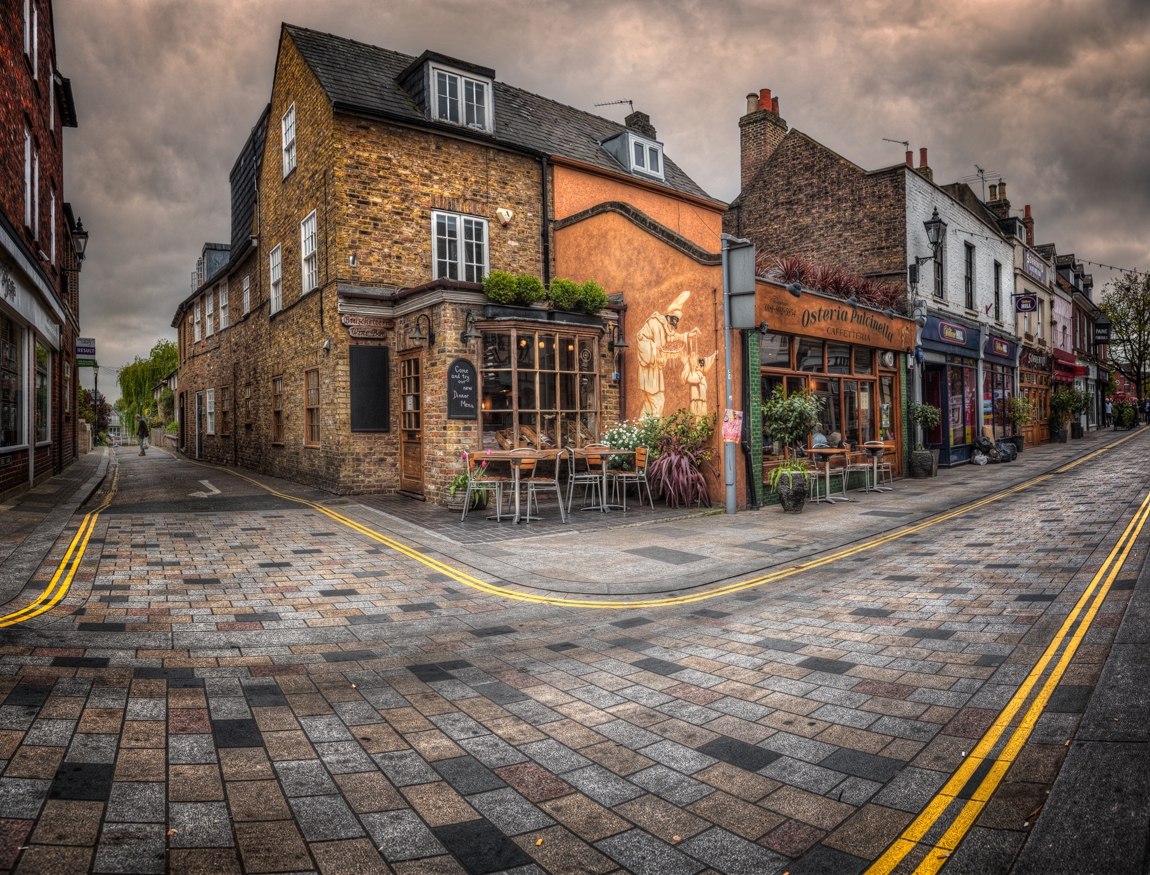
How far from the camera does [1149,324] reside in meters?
39.3

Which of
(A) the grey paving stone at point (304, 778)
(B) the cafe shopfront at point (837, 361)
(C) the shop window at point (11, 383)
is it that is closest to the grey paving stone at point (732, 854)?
(A) the grey paving stone at point (304, 778)

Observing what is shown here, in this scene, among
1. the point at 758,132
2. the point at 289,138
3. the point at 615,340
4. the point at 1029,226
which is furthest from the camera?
the point at 1029,226

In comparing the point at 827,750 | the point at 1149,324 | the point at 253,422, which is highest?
the point at 1149,324

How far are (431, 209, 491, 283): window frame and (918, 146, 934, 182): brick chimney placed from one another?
13.8m

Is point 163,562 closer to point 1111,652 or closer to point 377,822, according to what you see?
point 377,822

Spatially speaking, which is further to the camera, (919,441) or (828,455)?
(919,441)

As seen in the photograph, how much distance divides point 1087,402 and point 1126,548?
100.0 feet

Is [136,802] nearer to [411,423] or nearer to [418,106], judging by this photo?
[411,423]

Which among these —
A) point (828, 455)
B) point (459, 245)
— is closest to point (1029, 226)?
point (828, 455)

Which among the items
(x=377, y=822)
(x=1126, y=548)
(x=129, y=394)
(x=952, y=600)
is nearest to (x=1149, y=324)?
(x=1126, y=548)

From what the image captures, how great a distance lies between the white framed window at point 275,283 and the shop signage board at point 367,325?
4768 millimetres

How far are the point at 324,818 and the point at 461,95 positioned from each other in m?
15.6

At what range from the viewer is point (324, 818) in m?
2.64

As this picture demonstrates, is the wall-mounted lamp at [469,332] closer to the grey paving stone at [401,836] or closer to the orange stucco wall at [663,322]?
the orange stucco wall at [663,322]
